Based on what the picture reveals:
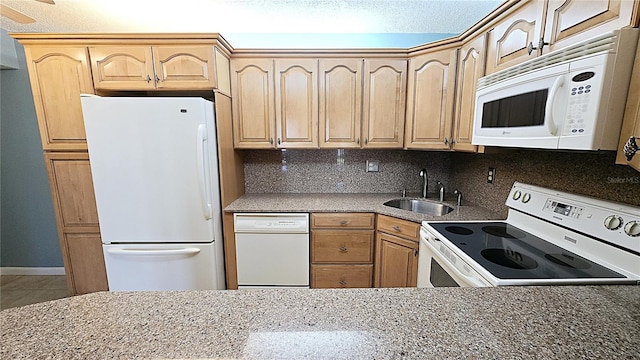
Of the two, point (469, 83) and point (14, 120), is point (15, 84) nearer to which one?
point (14, 120)

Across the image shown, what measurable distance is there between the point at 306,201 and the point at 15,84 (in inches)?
120

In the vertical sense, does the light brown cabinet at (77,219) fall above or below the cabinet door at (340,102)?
below

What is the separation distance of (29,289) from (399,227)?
3643 mm

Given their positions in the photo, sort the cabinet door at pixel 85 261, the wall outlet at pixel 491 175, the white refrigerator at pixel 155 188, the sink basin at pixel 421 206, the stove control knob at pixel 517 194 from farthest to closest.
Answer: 1. the sink basin at pixel 421 206
2. the cabinet door at pixel 85 261
3. the wall outlet at pixel 491 175
4. the white refrigerator at pixel 155 188
5. the stove control knob at pixel 517 194

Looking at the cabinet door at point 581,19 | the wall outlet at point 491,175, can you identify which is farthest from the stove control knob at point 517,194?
the cabinet door at point 581,19

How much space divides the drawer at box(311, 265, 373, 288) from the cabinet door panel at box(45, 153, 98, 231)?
1.89 m

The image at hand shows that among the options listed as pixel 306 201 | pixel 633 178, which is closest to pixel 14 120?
pixel 306 201

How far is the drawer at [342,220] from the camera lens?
206 centimetres

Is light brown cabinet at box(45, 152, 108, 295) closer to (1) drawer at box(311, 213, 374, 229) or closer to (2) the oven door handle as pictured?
(1) drawer at box(311, 213, 374, 229)

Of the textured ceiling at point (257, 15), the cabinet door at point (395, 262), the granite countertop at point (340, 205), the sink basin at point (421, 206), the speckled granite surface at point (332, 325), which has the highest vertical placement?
the textured ceiling at point (257, 15)

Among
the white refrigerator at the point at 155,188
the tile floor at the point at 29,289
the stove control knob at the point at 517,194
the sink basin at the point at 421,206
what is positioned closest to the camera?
the stove control knob at the point at 517,194

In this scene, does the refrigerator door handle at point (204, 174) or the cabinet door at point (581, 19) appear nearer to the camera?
the cabinet door at point (581, 19)

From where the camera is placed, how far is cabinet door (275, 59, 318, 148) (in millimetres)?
2141

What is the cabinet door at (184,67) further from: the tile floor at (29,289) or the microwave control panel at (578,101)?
the tile floor at (29,289)
